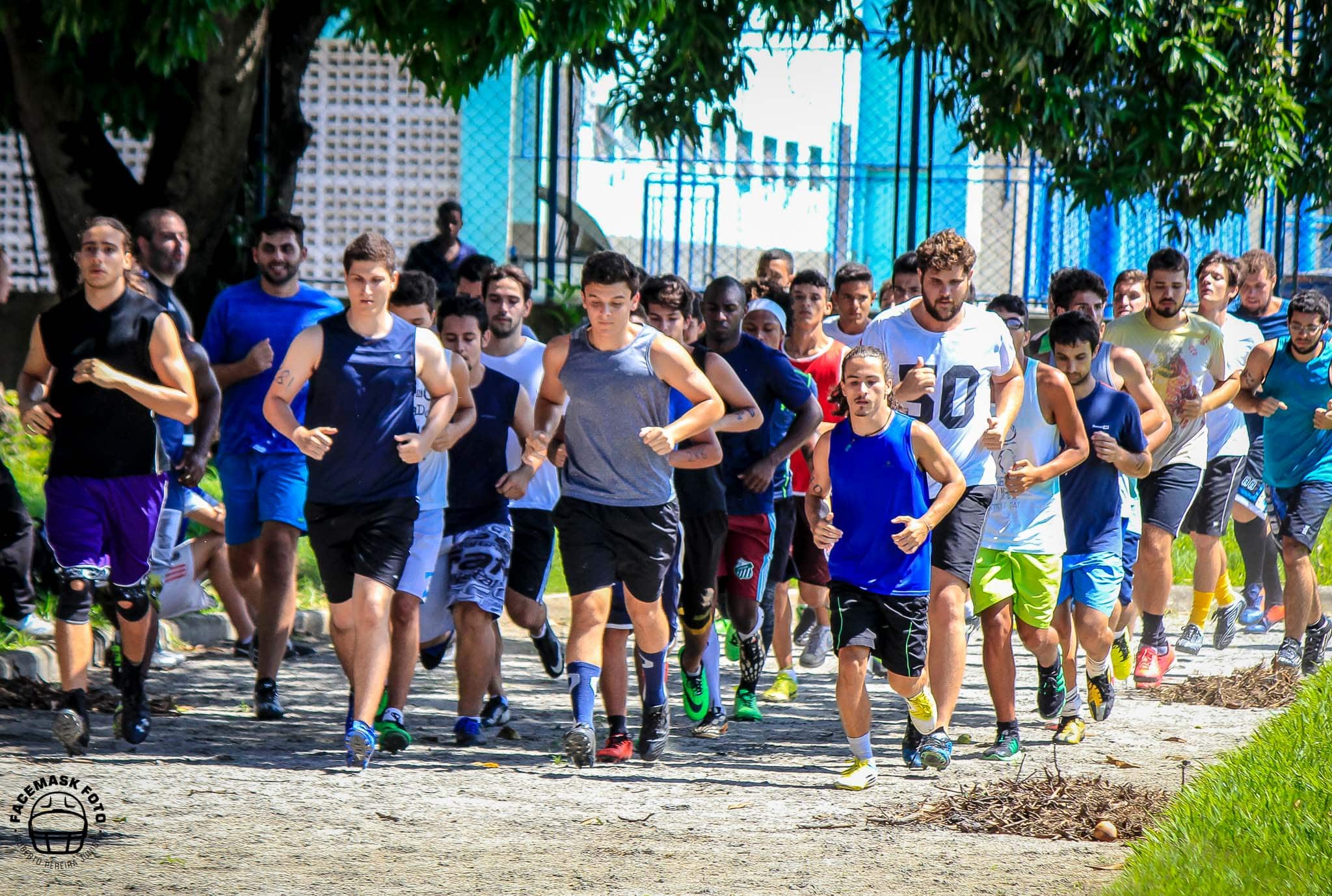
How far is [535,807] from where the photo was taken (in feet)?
19.9

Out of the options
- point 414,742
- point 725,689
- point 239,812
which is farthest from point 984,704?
point 239,812

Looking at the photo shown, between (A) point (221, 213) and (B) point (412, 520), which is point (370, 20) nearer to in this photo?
(B) point (412, 520)

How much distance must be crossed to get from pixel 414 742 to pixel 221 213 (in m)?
6.57

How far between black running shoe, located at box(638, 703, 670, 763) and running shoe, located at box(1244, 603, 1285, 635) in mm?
5476

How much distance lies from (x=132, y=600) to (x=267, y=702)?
0.98 m

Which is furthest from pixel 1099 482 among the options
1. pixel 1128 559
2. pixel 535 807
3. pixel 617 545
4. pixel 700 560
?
pixel 535 807

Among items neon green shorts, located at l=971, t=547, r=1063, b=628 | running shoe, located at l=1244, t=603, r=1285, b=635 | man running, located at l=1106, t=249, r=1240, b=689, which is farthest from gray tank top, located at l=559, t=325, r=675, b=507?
running shoe, located at l=1244, t=603, r=1285, b=635

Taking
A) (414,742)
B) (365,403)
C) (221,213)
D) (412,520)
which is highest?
(221,213)

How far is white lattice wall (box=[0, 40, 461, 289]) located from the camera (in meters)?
18.5

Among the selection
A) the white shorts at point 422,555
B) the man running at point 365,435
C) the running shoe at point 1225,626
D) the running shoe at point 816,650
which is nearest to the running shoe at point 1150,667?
the running shoe at point 1225,626

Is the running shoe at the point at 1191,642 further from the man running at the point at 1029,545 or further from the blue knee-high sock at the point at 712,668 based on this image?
the blue knee-high sock at the point at 712,668

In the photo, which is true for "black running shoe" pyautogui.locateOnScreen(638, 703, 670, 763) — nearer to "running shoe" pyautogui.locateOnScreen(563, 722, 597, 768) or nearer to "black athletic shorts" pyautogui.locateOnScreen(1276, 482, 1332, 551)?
"running shoe" pyautogui.locateOnScreen(563, 722, 597, 768)

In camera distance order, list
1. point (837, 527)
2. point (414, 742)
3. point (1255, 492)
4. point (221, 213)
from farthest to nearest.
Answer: point (221, 213)
point (1255, 492)
point (414, 742)
point (837, 527)

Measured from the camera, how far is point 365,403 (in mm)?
6863
